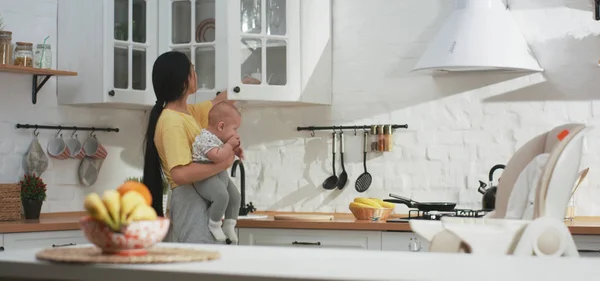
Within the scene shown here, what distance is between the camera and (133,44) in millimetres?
5168

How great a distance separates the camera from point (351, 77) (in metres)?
5.36

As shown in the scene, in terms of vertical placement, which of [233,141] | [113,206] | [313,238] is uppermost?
[233,141]

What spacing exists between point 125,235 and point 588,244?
112 inches

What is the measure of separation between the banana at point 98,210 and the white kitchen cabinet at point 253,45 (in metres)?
3.10

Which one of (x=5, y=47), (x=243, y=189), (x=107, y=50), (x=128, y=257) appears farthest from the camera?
(x=243, y=189)

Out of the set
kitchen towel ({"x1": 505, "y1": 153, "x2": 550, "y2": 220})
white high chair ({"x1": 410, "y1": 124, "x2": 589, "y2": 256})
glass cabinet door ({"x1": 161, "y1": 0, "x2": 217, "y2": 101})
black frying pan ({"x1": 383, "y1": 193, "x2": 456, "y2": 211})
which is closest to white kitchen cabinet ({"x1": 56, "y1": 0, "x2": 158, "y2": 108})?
glass cabinet door ({"x1": 161, "y1": 0, "x2": 217, "y2": 101})

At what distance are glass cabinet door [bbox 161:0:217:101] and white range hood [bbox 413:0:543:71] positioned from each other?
45.0 inches

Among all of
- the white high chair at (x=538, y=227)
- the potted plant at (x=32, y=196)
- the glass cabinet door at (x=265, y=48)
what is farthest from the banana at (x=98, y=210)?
the glass cabinet door at (x=265, y=48)

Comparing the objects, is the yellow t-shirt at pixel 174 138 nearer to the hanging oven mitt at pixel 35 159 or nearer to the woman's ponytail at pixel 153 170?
the woman's ponytail at pixel 153 170

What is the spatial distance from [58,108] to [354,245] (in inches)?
71.5

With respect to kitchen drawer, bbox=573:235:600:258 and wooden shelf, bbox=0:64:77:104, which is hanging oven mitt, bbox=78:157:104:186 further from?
kitchen drawer, bbox=573:235:600:258

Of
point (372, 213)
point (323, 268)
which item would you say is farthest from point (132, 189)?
point (372, 213)

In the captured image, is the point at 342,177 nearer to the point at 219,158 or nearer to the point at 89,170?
the point at 89,170

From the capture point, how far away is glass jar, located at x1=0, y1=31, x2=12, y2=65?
4.79 m
